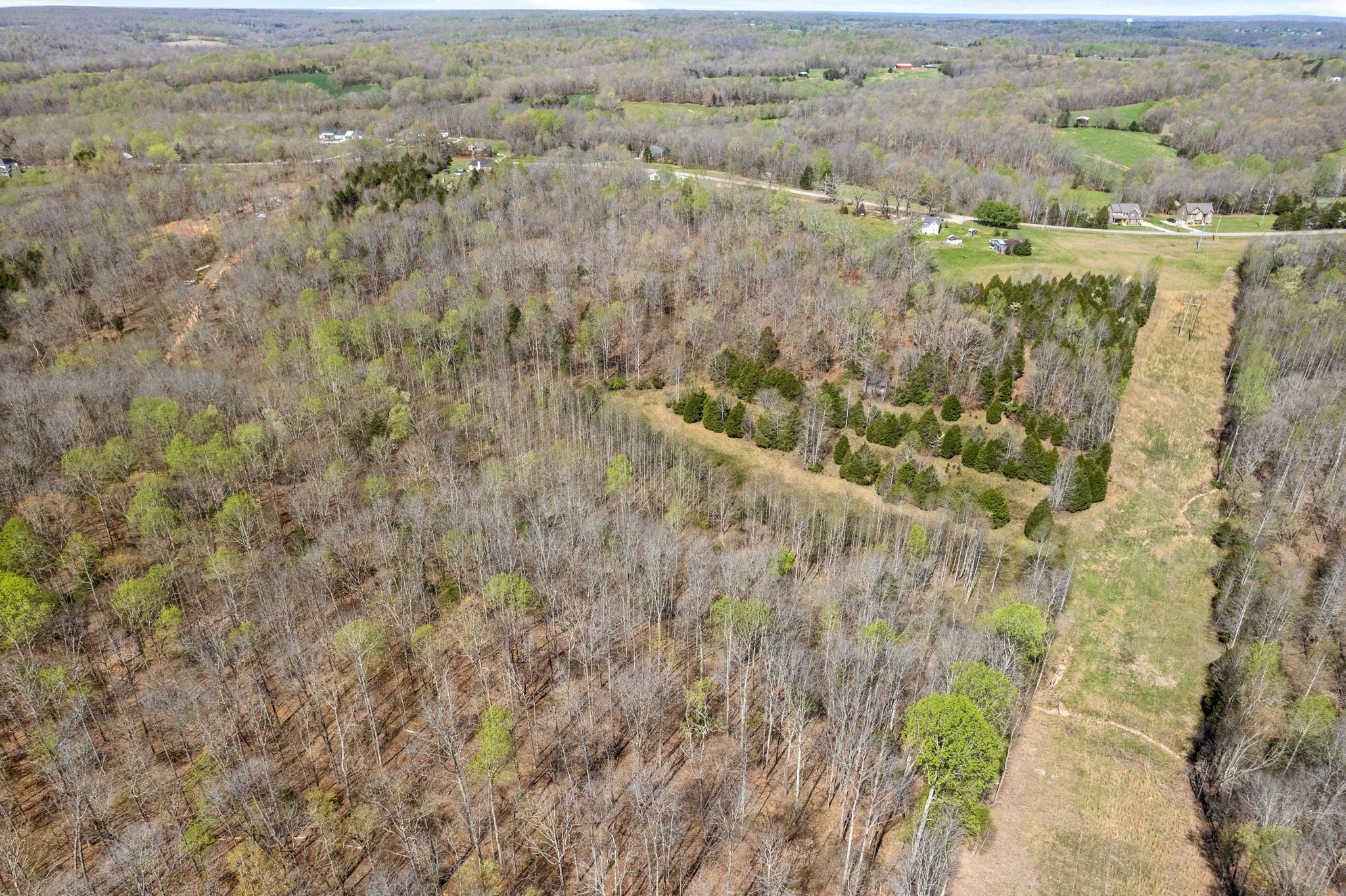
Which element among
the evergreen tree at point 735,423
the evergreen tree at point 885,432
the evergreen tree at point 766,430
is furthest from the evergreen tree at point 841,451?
the evergreen tree at point 735,423

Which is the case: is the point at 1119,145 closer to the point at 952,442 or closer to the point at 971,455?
the point at 952,442

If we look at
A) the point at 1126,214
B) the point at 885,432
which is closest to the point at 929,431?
the point at 885,432

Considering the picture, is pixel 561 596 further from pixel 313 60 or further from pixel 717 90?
pixel 313 60

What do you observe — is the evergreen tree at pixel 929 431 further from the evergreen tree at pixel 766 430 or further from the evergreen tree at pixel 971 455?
the evergreen tree at pixel 766 430

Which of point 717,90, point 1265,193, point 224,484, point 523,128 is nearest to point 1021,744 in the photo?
point 224,484

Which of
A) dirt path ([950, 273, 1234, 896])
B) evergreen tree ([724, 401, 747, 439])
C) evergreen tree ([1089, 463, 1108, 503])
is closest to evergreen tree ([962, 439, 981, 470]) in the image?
evergreen tree ([1089, 463, 1108, 503])

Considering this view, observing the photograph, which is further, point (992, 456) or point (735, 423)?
point (735, 423)
